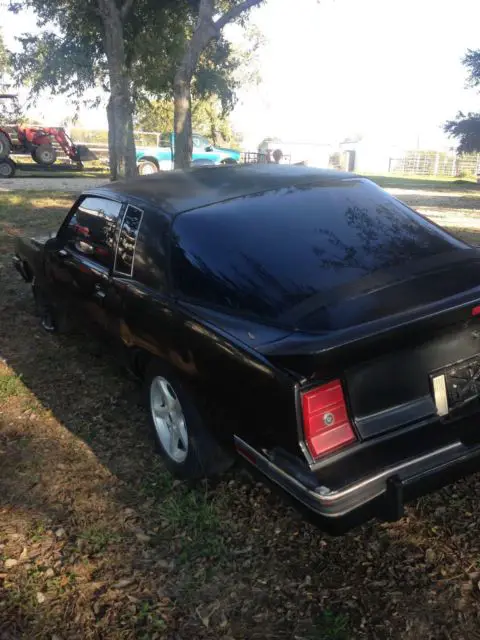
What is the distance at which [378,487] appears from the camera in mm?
2141

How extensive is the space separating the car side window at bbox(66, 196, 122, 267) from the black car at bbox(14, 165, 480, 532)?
20 mm

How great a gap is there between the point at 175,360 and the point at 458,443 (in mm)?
1374

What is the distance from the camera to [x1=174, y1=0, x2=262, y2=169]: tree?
573 inches

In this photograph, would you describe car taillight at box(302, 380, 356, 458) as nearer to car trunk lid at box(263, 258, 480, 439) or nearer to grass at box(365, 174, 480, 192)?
car trunk lid at box(263, 258, 480, 439)

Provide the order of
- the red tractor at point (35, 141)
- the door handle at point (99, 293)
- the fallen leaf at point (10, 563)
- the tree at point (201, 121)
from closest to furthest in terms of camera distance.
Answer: the fallen leaf at point (10, 563) < the door handle at point (99, 293) < the red tractor at point (35, 141) < the tree at point (201, 121)

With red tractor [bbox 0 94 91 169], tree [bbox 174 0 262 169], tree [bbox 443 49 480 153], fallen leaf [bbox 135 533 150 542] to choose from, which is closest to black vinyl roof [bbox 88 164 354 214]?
fallen leaf [bbox 135 533 150 542]

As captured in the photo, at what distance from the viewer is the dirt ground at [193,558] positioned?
2.23 m

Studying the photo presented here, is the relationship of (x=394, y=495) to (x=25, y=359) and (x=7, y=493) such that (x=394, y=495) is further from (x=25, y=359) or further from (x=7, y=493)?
(x=25, y=359)

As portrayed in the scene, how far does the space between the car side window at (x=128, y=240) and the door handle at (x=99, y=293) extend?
0.22 m

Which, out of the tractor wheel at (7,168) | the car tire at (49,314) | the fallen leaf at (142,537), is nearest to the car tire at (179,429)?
the fallen leaf at (142,537)

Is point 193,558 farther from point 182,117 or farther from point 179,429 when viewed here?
point 182,117

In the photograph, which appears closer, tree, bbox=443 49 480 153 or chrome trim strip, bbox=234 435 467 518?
chrome trim strip, bbox=234 435 467 518

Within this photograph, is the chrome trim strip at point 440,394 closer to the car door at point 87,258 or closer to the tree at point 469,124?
the car door at point 87,258

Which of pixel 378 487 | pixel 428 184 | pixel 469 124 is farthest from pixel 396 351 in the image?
pixel 469 124
